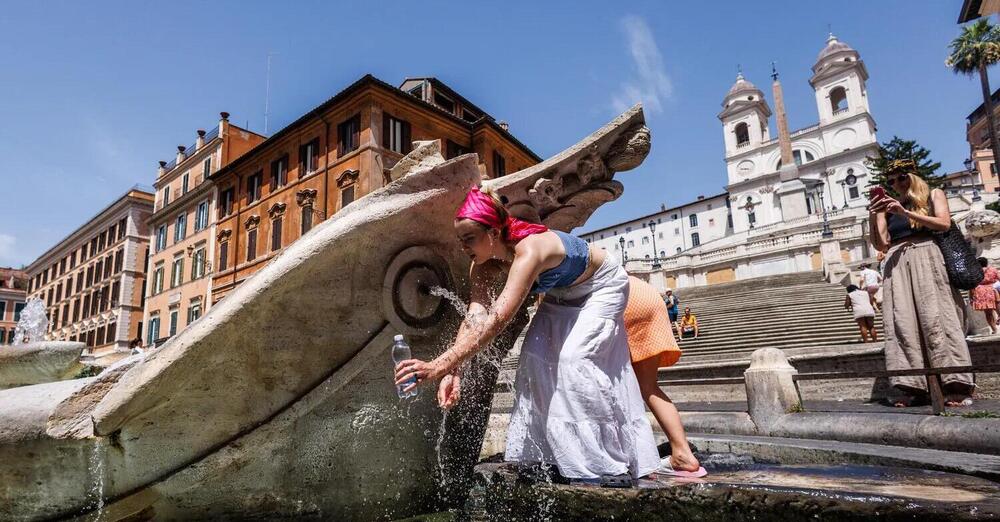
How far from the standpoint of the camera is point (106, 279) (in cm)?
4666

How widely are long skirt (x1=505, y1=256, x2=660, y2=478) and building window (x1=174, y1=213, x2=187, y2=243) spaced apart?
1672 inches

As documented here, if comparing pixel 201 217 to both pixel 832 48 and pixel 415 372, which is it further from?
pixel 832 48

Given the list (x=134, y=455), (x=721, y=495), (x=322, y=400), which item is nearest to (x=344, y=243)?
(x=322, y=400)

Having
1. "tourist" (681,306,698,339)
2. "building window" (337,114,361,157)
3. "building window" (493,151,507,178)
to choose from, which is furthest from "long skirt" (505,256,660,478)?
"building window" (493,151,507,178)

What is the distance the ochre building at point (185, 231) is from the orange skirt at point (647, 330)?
36.4m

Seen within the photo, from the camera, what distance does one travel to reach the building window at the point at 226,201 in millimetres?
34656

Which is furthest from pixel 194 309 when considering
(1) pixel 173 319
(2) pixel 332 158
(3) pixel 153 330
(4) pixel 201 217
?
(2) pixel 332 158

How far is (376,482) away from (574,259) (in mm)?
1351

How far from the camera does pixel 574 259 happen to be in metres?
2.29

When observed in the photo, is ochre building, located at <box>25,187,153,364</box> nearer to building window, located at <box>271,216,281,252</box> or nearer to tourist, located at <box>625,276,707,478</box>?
building window, located at <box>271,216,281,252</box>

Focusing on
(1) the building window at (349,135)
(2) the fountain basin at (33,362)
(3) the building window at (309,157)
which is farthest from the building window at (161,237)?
(2) the fountain basin at (33,362)

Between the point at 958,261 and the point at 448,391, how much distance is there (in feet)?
13.4

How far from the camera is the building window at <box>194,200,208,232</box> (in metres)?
36.8

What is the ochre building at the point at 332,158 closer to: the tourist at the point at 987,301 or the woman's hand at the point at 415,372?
the tourist at the point at 987,301
